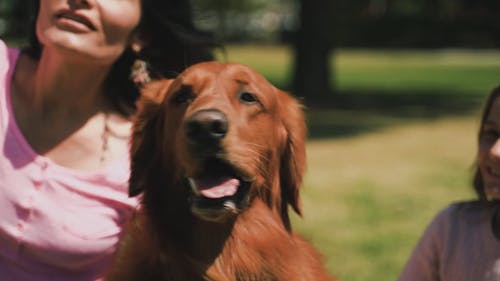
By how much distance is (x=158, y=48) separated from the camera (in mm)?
3912

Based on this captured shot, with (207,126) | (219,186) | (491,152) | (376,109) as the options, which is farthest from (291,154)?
(376,109)

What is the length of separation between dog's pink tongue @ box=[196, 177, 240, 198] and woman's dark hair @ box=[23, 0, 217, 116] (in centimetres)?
108

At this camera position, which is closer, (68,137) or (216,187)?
(216,187)

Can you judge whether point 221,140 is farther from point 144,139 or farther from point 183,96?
point 144,139

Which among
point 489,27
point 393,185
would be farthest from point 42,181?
point 489,27

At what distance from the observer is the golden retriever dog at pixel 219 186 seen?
111 inches

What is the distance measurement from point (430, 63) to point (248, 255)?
29689 millimetres

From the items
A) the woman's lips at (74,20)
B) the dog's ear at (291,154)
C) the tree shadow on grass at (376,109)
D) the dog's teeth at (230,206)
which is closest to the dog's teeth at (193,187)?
the dog's teeth at (230,206)

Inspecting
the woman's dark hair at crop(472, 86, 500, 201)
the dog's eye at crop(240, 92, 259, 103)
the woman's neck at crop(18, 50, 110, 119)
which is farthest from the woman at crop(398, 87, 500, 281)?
the woman's neck at crop(18, 50, 110, 119)

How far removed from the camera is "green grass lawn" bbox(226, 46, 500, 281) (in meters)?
6.25

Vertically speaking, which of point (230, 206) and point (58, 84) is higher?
point (58, 84)

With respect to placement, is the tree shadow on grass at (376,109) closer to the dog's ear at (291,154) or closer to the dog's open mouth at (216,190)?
the dog's ear at (291,154)

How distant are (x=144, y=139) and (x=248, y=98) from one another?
0.47 m

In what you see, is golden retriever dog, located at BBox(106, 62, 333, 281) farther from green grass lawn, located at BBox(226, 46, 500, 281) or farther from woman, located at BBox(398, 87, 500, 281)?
green grass lawn, located at BBox(226, 46, 500, 281)
